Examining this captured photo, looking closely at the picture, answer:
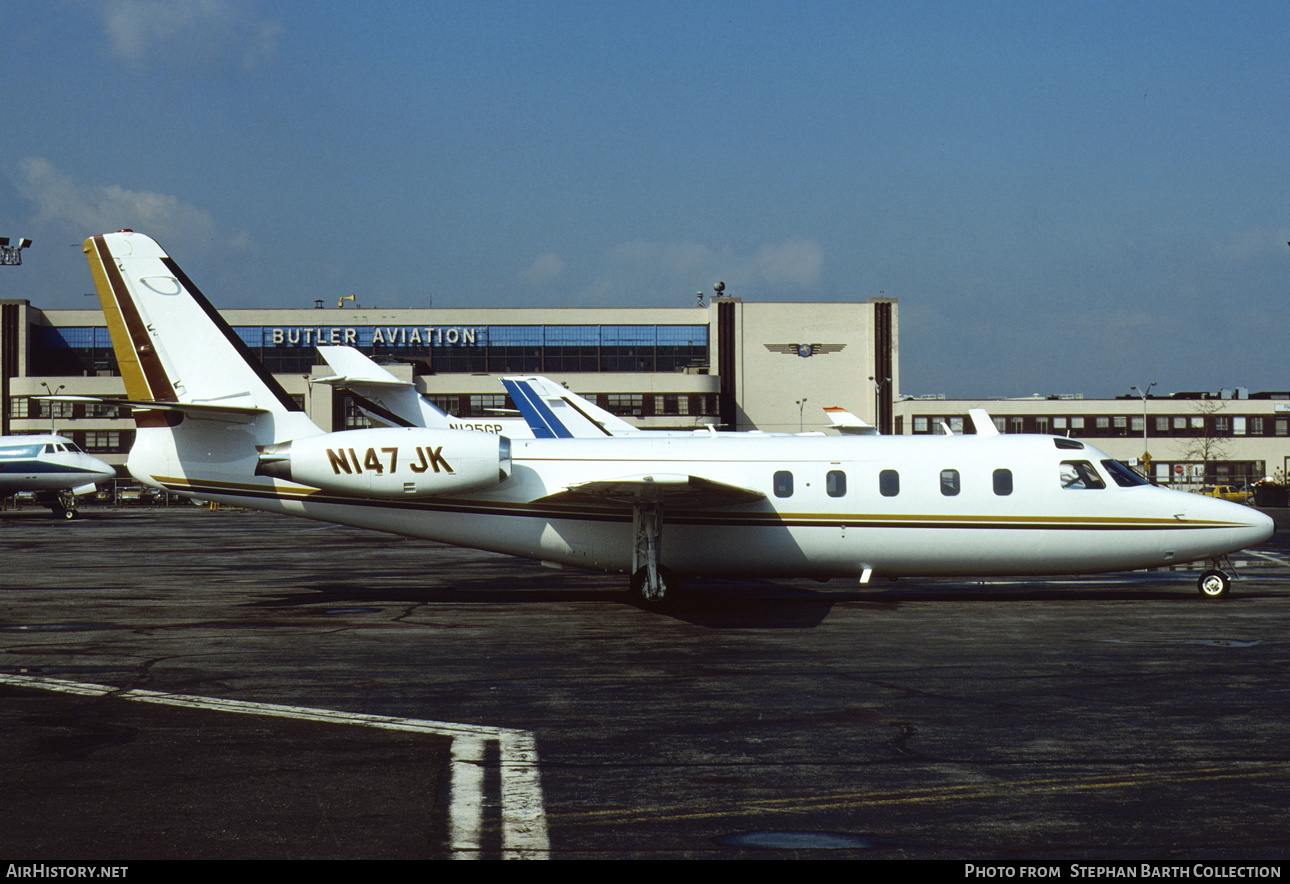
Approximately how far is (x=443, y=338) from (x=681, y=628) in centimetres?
9252

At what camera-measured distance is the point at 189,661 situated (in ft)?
46.5

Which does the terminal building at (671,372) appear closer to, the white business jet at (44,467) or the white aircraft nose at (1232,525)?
the white business jet at (44,467)

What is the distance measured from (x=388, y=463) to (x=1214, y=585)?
49.2 feet

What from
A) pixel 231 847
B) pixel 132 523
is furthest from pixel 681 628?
pixel 132 523

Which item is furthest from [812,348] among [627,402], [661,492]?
[661,492]

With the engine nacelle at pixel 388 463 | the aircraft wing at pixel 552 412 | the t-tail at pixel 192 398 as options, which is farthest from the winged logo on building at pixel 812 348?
the engine nacelle at pixel 388 463

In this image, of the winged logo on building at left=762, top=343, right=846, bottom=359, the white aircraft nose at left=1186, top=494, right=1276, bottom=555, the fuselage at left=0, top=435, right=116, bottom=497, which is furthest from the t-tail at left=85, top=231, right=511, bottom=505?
the winged logo on building at left=762, top=343, right=846, bottom=359

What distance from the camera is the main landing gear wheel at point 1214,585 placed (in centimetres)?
2067

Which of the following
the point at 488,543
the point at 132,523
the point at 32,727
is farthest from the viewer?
the point at 132,523

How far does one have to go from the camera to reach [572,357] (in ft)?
351

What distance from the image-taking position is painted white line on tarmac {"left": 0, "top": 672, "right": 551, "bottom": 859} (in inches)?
279

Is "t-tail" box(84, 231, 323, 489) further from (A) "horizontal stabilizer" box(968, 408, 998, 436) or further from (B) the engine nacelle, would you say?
(A) "horizontal stabilizer" box(968, 408, 998, 436)

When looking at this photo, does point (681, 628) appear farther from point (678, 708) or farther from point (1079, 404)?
point (1079, 404)

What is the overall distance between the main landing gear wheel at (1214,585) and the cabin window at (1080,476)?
287 cm
